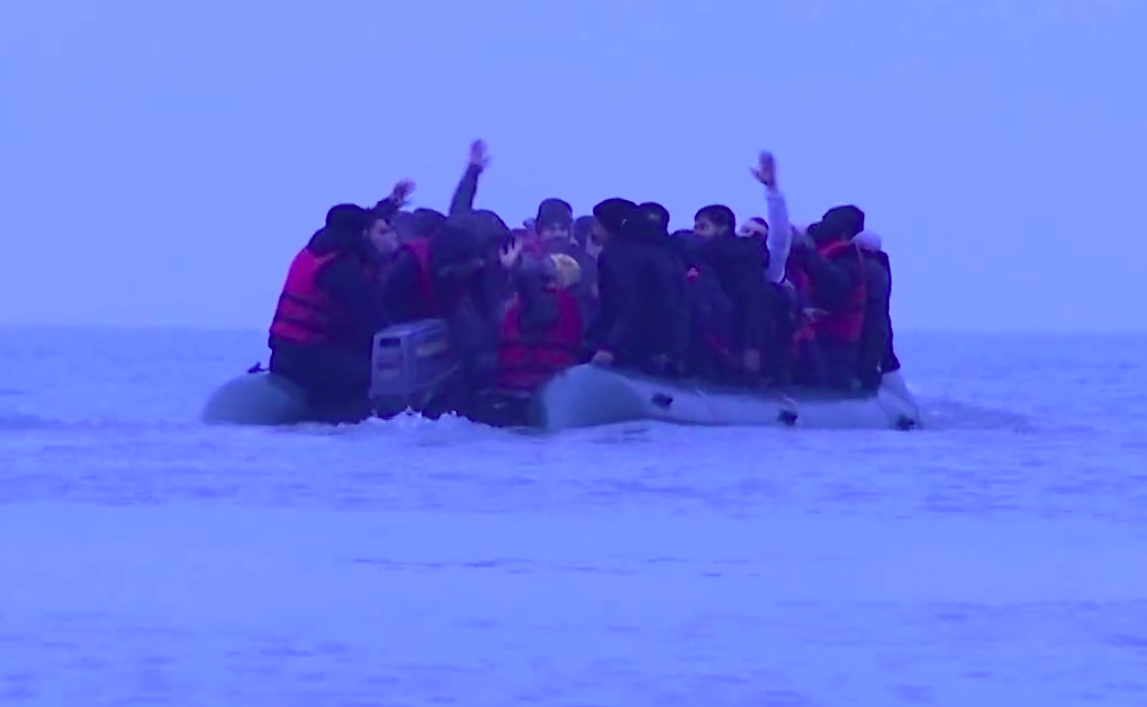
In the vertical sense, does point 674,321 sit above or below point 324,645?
above

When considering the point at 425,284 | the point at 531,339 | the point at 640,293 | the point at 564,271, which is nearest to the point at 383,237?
the point at 425,284

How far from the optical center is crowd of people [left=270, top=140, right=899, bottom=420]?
16.8 m

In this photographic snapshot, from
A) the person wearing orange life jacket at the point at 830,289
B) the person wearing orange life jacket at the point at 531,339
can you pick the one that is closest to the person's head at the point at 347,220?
the person wearing orange life jacket at the point at 531,339

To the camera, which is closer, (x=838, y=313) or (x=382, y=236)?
(x=382, y=236)

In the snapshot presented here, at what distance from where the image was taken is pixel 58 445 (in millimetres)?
17016

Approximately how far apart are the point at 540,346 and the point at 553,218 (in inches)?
38.6

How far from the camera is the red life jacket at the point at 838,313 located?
59.3 feet

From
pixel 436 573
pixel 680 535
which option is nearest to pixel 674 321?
pixel 680 535

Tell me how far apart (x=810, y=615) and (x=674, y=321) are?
24.8 feet

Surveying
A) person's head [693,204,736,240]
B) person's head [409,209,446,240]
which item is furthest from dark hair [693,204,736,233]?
person's head [409,209,446,240]

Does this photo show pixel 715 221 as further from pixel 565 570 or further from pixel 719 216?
pixel 565 570

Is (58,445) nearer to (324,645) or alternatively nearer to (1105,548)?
(1105,548)

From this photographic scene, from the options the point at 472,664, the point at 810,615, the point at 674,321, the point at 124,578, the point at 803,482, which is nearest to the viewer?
the point at 472,664

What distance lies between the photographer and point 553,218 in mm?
17641
